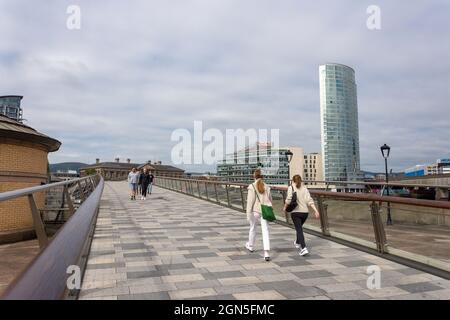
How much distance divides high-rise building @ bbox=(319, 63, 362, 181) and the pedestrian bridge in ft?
190

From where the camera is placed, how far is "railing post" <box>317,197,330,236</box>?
858 centimetres

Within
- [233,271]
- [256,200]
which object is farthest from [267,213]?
[233,271]

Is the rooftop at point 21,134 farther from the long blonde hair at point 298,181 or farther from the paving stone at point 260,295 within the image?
the paving stone at point 260,295

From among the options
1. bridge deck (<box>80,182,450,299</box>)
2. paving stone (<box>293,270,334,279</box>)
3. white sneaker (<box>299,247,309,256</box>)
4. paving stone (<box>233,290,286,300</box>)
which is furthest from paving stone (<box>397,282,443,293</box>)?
white sneaker (<box>299,247,309,256</box>)

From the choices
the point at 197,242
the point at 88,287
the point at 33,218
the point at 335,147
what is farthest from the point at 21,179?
the point at 335,147

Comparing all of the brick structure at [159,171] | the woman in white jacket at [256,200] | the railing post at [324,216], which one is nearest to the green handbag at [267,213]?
the woman in white jacket at [256,200]

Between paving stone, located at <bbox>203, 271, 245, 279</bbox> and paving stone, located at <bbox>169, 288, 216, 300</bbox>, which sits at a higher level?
paving stone, located at <bbox>169, 288, 216, 300</bbox>

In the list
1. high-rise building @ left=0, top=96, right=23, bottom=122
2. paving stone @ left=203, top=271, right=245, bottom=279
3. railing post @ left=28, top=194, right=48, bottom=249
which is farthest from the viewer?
high-rise building @ left=0, top=96, right=23, bottom=122

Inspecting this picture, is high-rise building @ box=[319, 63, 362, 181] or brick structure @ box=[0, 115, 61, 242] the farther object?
high-rise building @ box=[319, 63, 362, 181]

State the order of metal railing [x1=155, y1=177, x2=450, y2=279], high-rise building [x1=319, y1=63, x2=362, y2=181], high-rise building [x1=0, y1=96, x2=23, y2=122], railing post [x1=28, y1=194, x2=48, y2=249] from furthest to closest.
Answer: high-rise building [x1=0, y1=96, x2=23, y2=122]
high-rise building [x1=319, y1=63, x2=362, y2=181]
metal railing [x1=155, y1=177, x2=450, y2=279]
railing post [x1=28, y1=194, x2=48, y2=249]

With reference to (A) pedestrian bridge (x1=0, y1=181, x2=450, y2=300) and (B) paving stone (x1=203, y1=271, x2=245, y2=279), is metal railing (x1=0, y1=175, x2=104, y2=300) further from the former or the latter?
(B) paving stone (x1=203, y1=271, x2=245, y2=279)

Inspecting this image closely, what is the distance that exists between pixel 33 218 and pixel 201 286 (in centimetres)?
224

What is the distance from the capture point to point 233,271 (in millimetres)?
5484

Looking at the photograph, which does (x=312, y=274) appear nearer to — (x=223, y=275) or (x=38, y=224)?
(x=223, y=275)
